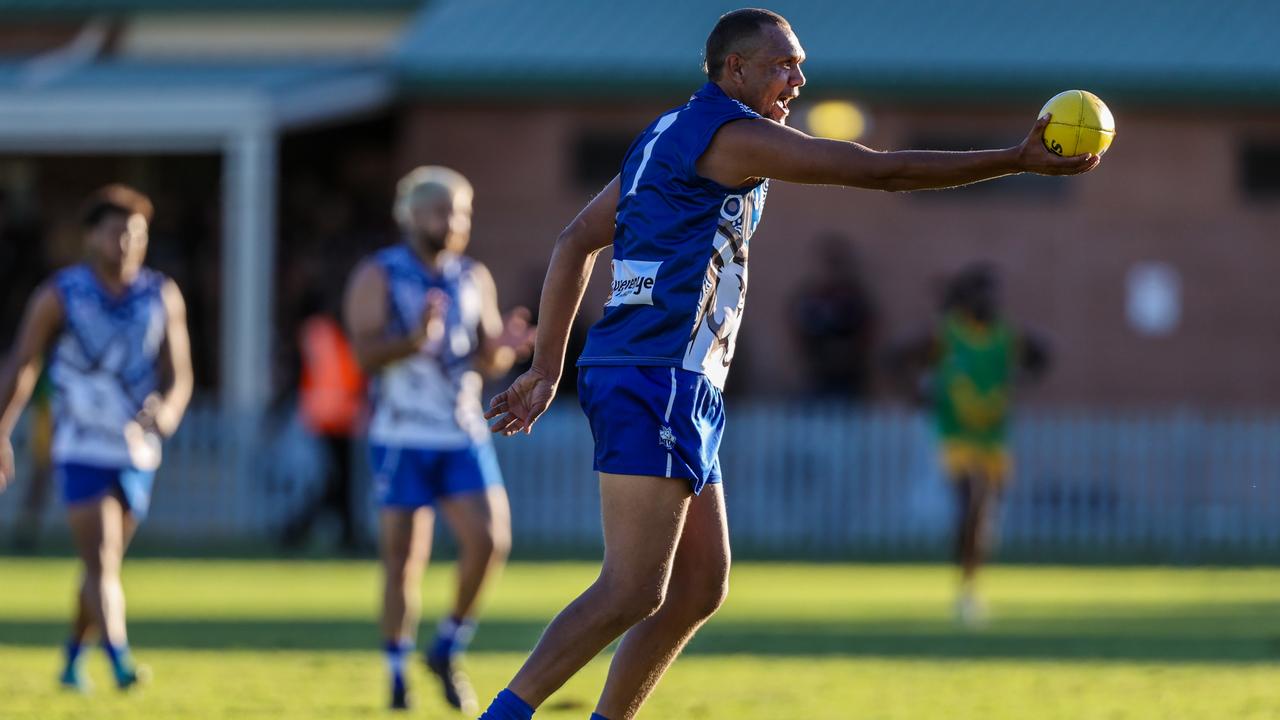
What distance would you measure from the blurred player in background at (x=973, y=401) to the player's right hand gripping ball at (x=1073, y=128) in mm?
8466

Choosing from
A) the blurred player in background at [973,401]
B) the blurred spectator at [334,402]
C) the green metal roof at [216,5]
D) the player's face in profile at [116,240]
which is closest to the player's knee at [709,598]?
the player's face in profile at [116,240]

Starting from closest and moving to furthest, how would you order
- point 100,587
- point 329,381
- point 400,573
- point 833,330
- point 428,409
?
point 400,573
point 428,409
point 100,587
point 329,381
point 833,330

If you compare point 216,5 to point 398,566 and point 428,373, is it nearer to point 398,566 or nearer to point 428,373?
point 428,373

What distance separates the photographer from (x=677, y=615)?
22.3ft

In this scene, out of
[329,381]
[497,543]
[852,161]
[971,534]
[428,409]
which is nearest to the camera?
[852,161]

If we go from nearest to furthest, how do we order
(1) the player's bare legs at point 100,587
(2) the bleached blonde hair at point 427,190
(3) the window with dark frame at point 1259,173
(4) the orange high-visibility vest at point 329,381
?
(2) the bleached blonde hair at point 427,190, (1) the player's bare legs at point 100,587, (4) the orange high-visibility vest at point 329,381, (3) the window with dark frame at point 1259,173

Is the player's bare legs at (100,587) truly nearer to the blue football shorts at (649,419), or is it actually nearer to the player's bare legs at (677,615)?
the player's bare legs at (677,615)

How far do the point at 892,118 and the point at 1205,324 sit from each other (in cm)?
355

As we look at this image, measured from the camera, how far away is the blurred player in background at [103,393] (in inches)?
412

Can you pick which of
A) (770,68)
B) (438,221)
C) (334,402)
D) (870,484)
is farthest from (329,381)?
(770,68)

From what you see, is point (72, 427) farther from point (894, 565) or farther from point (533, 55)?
point (533, 55)

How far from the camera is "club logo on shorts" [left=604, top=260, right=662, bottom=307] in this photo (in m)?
6.55

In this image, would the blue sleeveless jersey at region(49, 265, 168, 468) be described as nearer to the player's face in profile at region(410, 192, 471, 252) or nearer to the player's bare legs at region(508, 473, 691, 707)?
the player's face in profile at region(410, 192, 471, 252)

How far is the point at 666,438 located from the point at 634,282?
43cm
